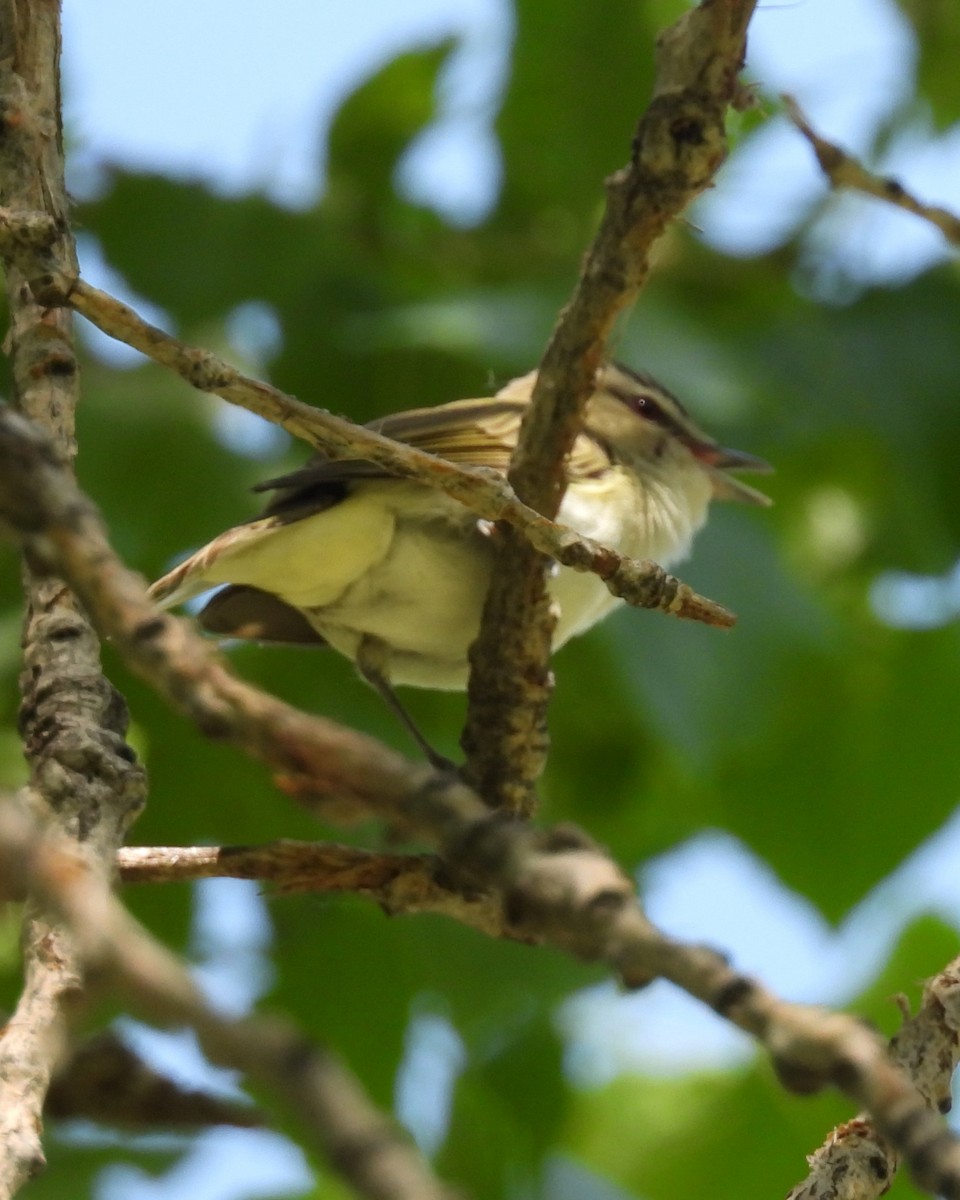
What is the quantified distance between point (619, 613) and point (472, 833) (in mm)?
3462

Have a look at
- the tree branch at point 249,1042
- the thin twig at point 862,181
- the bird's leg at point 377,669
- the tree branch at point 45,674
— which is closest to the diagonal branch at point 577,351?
the thin twig at point 862,181

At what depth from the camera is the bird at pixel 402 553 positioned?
381 cm

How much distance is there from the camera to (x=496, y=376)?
5.10 meters

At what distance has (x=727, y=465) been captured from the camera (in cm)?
513

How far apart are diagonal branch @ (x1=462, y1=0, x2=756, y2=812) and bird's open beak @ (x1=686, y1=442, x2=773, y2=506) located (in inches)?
77.3

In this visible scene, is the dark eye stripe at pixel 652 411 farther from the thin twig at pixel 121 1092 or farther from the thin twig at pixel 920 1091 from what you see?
the thin twig at pixel 920 1091

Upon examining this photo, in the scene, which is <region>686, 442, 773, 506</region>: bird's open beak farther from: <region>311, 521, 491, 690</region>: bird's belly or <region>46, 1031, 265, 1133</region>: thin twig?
<region>46, 1031, 265, 1133</region>: thin twig

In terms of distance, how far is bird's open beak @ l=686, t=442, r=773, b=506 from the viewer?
5.03 meters

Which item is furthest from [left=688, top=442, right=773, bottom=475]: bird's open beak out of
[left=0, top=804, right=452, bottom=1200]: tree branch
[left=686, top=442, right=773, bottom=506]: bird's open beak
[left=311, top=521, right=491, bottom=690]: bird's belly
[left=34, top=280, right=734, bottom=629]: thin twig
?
[left=0, top=804, right=452, bottom=1200]: tree branch

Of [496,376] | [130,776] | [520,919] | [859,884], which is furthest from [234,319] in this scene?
[520,919]

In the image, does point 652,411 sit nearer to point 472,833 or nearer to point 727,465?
point 727,465

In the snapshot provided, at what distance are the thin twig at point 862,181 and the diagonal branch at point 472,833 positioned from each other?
1681 millimetres

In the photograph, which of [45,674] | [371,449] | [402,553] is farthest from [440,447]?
[371,449]

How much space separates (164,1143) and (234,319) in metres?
2.75
